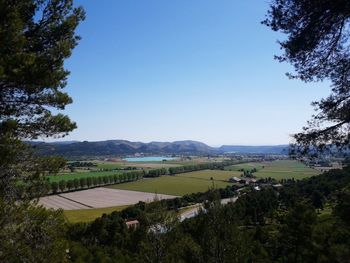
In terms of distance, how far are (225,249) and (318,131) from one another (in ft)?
35.9

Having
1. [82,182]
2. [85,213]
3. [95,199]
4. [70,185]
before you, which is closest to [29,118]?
[85,213]

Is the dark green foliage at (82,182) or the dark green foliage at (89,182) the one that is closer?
the dark green foliage at (82,182)

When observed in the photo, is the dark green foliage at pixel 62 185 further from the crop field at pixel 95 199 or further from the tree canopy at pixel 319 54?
the tree canopy at pixel 319 54

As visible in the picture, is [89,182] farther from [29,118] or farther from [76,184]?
[29,118]

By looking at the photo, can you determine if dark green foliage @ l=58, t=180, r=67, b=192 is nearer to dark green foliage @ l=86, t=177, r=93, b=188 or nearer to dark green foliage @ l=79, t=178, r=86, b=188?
dark green foliage @ l=79, t=178, r=86, b=188

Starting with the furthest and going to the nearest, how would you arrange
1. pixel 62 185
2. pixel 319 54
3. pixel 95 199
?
pixel 62 185, pixel 95 199, pixel 319 54

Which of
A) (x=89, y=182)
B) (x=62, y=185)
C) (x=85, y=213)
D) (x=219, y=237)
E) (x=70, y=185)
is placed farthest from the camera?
(x=89, y=182)

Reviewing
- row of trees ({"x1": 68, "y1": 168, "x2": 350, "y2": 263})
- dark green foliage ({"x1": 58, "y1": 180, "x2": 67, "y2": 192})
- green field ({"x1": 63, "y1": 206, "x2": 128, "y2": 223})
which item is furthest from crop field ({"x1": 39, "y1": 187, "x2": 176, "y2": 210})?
row of trees ({"x1": 68, "y1": 168, "x2": 350, "y2": 263})

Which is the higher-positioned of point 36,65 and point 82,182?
point 36,65

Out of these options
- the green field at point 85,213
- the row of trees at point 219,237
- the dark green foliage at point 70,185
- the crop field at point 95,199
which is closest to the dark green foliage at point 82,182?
the dark green foliage at point 70,185

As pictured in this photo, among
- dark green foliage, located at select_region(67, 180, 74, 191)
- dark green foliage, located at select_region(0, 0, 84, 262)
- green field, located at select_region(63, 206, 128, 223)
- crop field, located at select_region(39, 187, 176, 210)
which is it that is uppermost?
dark green foliage, located at select_region(0, 0, 84, 262)

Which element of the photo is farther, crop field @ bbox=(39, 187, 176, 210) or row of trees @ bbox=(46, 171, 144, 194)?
row of trees @ bbox=(46, 171, 144, 194)

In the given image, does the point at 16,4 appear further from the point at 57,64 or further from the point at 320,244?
the point at 320,244

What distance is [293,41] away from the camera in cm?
921
